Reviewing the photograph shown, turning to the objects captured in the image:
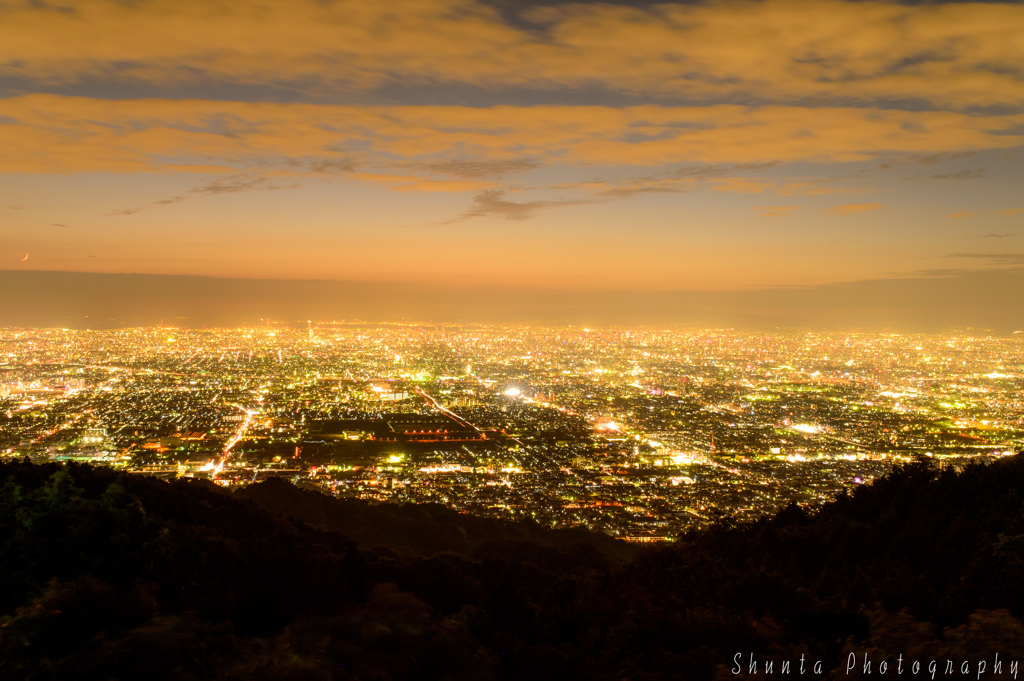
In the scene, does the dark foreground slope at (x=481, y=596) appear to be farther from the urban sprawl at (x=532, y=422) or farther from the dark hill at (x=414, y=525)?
the dark hill at (x=414, y=525)

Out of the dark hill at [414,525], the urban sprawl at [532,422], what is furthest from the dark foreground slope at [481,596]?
the dark hill at [414,525]

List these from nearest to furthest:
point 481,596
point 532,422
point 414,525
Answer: point 481,596, point 414,525, point 532,422

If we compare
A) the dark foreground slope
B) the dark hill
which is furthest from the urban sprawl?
the dark foreground slope

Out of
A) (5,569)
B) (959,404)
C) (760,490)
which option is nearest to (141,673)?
(5,569)

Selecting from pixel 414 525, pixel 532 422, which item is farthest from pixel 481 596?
pixel 532 422

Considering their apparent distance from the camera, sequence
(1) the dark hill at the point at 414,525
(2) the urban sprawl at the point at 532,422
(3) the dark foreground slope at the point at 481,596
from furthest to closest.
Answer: (2) the urban sprawl at the point at 532,422
(1) the dark hill at the point at 414,525
(3) the dark foreground slope at the point at 481,596

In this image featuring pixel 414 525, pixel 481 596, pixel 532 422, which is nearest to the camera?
pixel 481 596

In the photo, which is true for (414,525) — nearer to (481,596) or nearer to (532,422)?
(481,596)

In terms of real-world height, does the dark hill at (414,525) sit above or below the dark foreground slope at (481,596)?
below

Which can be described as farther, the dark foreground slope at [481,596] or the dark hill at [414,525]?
the dark hill at [414,525]
